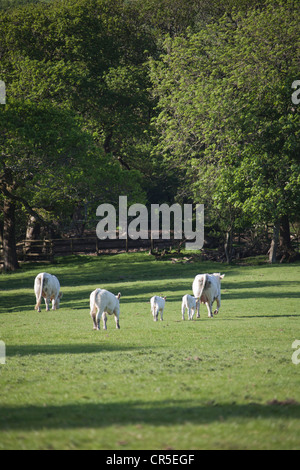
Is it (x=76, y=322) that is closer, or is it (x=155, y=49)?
(x=76, y=322)

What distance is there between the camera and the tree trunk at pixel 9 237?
44.1 metres

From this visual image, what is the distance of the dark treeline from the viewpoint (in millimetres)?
36094

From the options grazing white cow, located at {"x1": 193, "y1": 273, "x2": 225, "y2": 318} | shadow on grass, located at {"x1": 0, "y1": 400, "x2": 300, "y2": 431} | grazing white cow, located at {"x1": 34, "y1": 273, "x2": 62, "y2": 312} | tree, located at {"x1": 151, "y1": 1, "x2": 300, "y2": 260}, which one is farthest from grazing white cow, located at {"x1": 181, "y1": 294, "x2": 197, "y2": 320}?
tree, located at {"x1": 151, "y1": 1, "x2": 300, "y2": 260}

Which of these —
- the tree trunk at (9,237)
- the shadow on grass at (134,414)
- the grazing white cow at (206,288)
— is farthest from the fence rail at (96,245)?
the shadow on grass at (134,414)

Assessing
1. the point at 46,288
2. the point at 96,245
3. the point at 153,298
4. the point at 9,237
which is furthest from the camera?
the point at 96,245

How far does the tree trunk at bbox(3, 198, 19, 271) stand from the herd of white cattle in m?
20.4

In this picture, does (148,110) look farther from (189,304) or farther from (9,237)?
(189,304)

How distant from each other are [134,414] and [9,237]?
3955 cm

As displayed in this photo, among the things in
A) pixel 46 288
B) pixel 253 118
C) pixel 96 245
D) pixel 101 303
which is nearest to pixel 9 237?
pixel 96 245

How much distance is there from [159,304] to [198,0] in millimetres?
48992

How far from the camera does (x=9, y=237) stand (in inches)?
1772

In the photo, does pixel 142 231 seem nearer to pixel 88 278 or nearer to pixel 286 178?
pixel 88 278

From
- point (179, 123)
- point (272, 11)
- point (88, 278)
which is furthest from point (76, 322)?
point (272, 11)

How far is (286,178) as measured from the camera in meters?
36.4
